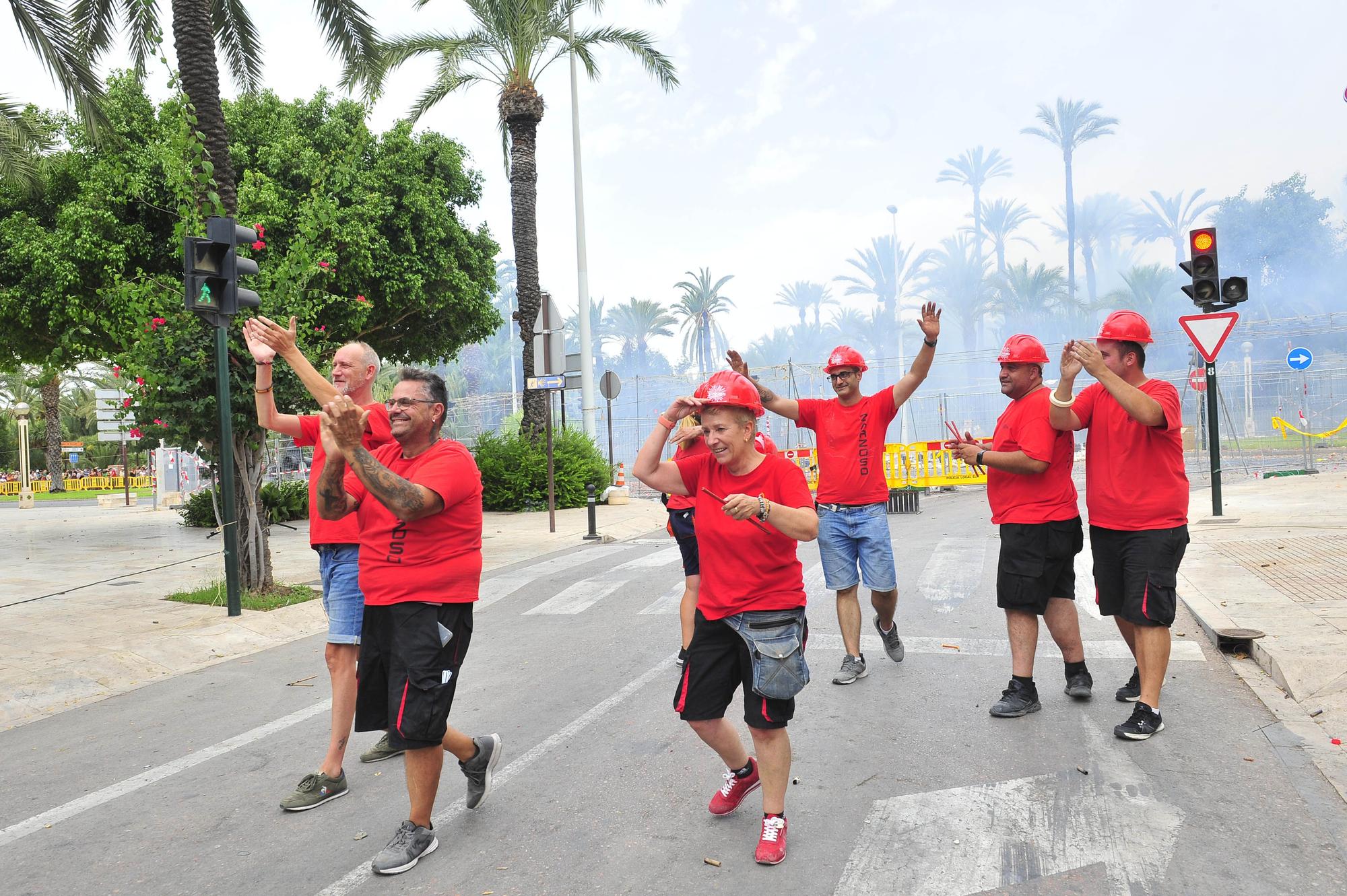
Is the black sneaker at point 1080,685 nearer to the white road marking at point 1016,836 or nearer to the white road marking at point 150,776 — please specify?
the white road marking at point 1016,836

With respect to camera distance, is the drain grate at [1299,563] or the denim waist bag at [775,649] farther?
the drain grate at [1299,563]

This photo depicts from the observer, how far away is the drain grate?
7.98 meters

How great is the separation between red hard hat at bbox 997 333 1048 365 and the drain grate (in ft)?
12.4

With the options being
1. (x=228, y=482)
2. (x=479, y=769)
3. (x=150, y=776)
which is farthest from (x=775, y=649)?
(x=228, y=482)

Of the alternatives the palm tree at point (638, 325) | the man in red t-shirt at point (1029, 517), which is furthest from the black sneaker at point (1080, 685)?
the palm tree at point (638, 325)

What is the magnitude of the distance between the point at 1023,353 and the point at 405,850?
157 inches

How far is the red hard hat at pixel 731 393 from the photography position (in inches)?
Answer: 141

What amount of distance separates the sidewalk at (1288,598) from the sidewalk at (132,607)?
625 cm

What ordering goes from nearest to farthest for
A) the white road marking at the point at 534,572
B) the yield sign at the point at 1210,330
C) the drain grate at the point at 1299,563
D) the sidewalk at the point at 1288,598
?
the sidewalk at the point at 1288,598 → the drain grate at the point at 1299,563 → the white road marking at the point at 534,572 → the yield sign at the point at 1210,330

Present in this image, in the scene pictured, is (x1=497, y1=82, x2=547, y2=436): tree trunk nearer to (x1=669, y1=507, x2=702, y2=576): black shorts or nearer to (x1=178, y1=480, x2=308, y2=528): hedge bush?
(x1=178, y1=480, x2=308, y2=528): hedge bush

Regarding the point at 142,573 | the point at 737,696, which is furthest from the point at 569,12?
the point at 737,696

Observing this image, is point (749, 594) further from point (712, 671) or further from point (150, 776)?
point (150, 776)

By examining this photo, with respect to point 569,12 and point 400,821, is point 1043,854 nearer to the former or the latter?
point 400,821

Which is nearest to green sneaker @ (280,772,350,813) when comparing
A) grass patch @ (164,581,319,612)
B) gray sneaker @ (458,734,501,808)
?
gray sneaker @ (458,734,501,808)
